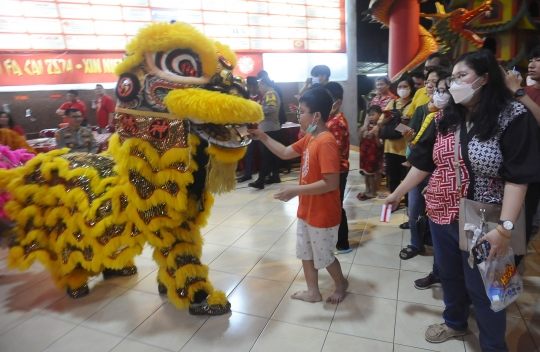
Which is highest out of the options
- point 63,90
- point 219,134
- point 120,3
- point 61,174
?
point 120,3

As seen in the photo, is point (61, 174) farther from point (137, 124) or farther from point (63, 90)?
point (63, 90)

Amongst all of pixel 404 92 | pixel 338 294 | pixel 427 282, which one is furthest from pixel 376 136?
pixel 338 294

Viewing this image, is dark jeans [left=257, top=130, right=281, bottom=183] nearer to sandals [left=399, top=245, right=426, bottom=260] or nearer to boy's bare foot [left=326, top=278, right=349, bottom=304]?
sandals [left=399, top=245, right=426, bottom=260]

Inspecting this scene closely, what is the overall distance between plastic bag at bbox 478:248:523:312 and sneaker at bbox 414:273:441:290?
97 centimetres

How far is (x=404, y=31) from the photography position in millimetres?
6074

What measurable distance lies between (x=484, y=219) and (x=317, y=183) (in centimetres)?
77

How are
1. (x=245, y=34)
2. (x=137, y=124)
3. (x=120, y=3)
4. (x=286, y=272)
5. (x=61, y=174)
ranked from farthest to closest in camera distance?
(x=245, y=34) < (x=120, y=3) < (x=286, y=272) < (x=61, y=174) < (x=137, y=124)

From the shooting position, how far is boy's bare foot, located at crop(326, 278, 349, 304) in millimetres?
2182

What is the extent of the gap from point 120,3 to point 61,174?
4.27 metres

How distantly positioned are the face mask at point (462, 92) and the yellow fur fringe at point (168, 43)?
116 centimetres

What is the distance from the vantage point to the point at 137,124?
5.84 ft

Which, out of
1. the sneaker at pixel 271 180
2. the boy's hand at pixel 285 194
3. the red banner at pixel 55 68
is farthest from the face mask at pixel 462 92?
the red banner at pixel 55 68

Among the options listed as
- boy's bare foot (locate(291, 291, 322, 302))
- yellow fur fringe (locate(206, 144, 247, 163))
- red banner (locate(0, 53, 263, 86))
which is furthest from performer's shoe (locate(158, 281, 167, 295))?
red banner (locate(0, 53, 263, 86))

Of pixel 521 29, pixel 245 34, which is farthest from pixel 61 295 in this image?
pixel 521 29
